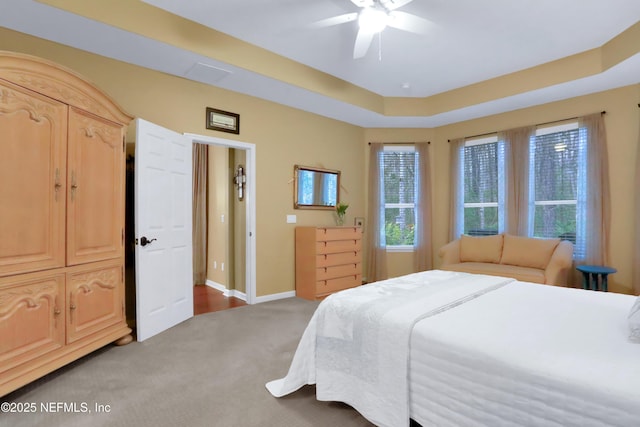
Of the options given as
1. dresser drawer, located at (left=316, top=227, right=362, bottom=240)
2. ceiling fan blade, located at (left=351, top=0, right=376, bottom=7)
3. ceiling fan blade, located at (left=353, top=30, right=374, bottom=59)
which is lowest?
dresser drawer, located at (left=316, top=227, right=362, bottom=240)

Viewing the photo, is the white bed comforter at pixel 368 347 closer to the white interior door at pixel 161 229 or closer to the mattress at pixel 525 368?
the mattress at pixel 525 368

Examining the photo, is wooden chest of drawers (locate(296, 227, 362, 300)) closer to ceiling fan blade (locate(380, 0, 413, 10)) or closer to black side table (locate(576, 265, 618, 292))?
ceiling fan blade (locate(380, 0, 413, 10))

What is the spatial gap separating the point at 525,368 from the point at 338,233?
3.44 metres

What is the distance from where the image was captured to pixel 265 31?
312 cm

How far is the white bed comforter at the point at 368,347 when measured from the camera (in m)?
1.47

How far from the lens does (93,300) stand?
245cm

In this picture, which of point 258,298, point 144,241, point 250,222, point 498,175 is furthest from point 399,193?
point 144,241

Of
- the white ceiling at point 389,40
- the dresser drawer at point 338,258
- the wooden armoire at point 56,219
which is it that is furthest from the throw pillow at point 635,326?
the dresser drawer at point 338,258

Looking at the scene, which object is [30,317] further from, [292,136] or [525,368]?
[292,136]

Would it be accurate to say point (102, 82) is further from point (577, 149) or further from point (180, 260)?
point (577, 149)

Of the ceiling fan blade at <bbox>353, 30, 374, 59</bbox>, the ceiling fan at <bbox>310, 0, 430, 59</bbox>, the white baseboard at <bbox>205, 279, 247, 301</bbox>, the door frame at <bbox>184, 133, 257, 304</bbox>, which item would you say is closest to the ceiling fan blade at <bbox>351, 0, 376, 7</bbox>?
the ceiling fan at <bbox>310, 0, 430, 59</bbox>

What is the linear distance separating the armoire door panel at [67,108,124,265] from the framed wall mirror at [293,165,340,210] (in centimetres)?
233

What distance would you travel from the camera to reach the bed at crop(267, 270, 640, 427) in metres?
1.04

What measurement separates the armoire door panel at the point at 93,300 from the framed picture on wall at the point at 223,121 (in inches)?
74.7
